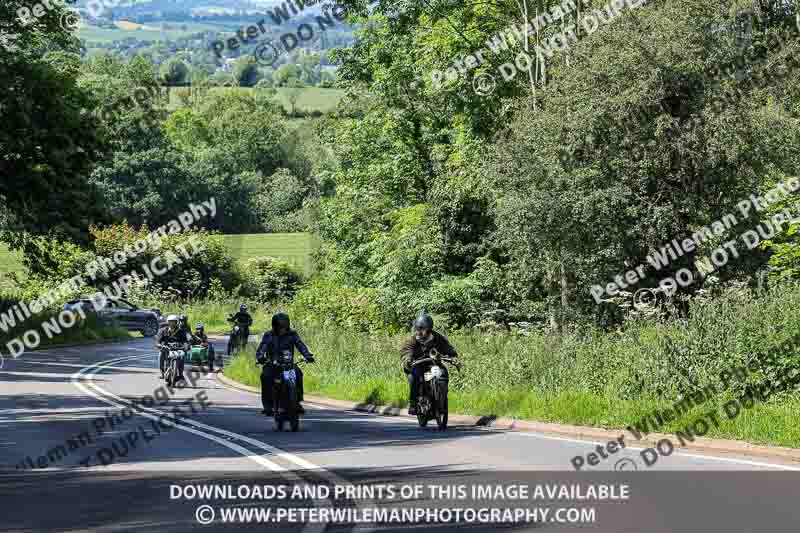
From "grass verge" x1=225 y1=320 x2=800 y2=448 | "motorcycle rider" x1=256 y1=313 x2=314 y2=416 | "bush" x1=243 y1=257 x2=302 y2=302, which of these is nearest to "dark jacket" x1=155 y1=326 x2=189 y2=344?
"grass verge" x1=225 y1=320 x2=800 y2=448

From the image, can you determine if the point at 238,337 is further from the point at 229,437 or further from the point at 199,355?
the point at 229,437

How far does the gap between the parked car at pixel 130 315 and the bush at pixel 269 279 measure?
72.3ft

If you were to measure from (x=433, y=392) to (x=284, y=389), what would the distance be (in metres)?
2.32

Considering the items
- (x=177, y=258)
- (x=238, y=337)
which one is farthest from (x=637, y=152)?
(x=177, y=258)

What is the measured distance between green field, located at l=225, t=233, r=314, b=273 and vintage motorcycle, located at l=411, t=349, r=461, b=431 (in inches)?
2932

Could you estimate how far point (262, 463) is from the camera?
15703 mm

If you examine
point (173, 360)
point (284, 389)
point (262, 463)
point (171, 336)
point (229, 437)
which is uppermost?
point (171, 336)

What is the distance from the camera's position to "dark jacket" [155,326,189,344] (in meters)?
33.2

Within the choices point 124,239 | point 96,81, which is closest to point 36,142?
point 124,239

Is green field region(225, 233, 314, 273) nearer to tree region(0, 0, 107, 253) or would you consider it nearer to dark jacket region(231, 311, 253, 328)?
dark jacket region(231, 311, 253, 328)

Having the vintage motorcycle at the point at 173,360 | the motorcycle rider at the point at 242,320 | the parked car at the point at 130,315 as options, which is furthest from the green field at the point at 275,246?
the vintage motorcycle at the point at 173,360

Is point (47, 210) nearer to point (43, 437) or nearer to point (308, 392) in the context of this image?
point (308, 392)

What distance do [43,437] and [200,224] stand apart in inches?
4035

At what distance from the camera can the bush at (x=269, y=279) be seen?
3565 inches
